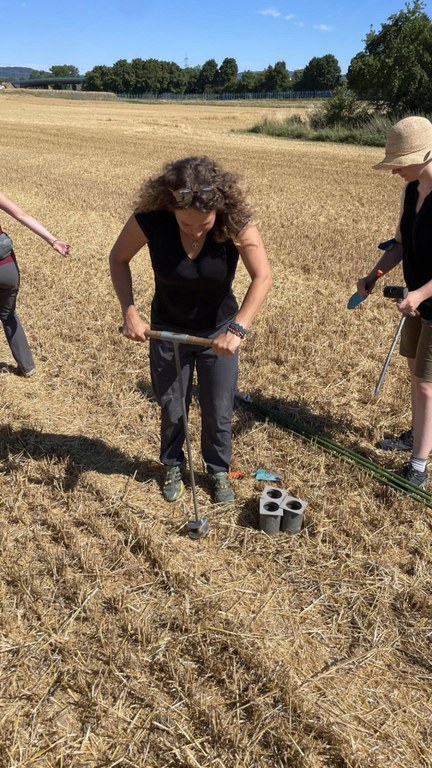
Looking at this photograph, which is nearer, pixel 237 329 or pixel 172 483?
pixel 237 329

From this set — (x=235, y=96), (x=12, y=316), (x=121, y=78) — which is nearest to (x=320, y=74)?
(x=235, y=96)

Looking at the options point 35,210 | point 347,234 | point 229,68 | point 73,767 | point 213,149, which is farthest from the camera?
point 229,68

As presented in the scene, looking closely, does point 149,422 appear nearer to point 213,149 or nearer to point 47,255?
point 47,255

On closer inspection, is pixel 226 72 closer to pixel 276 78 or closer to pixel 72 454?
pixel 276 78

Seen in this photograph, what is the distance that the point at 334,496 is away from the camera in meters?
3.73

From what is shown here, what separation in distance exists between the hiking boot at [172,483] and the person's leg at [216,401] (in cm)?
22

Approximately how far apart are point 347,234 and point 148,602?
29.4ft

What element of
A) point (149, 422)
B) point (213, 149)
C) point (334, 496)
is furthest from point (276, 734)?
point (213, 149)

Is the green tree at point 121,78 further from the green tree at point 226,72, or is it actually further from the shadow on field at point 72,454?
the shadow on field at point 72,454

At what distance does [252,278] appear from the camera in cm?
295

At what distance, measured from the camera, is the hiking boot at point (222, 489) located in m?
3.70

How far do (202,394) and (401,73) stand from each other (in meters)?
33.6

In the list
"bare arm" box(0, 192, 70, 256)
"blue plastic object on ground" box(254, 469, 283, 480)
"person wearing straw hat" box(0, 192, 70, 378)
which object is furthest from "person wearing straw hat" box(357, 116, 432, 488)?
"person wearing straw hat" box(0, 192, 70, 378)

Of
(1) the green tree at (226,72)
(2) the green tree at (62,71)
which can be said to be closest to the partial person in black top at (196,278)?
(1) the green tree at (226,72)
